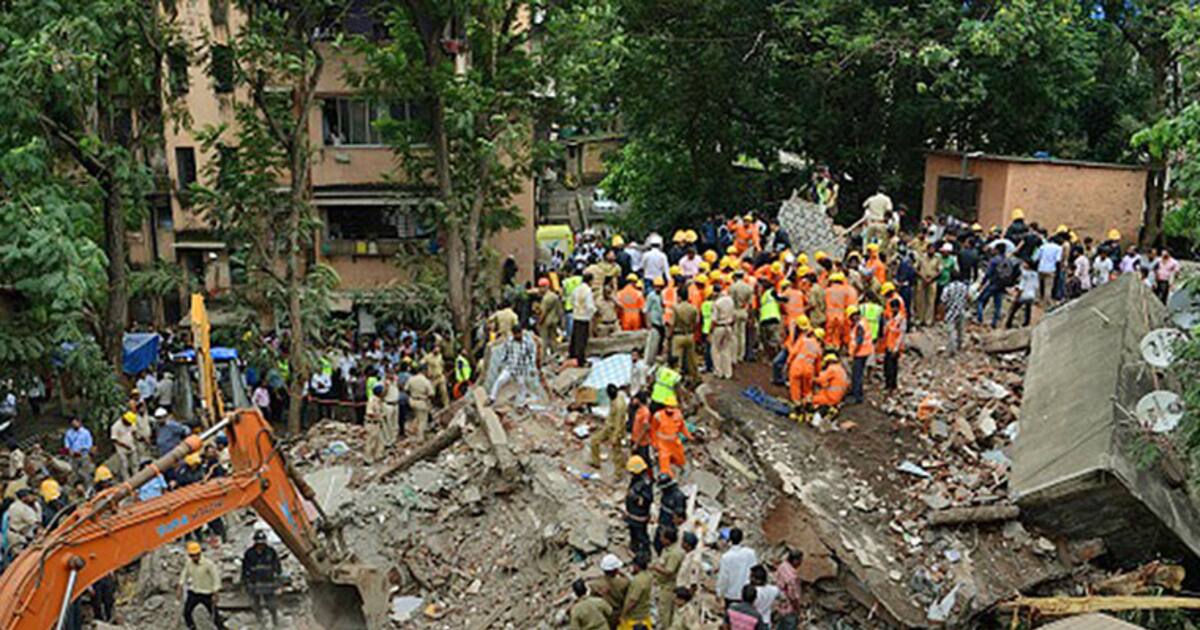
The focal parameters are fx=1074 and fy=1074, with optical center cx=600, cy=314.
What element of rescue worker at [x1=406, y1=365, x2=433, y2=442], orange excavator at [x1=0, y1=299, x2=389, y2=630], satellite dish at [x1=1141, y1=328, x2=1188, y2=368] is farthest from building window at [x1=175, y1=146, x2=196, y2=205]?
satellite dish at [x1=1141, y1=328, x2=1188, y2=368]

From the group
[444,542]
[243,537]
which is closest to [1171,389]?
[444,542]

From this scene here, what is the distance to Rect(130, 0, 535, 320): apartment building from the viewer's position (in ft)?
80.9

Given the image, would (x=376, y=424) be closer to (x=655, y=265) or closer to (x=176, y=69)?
(x=655, y=265)

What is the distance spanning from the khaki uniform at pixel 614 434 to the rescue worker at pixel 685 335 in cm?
134

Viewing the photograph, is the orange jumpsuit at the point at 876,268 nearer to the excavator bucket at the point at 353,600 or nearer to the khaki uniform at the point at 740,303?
the khaki uniform at the point at 740,303

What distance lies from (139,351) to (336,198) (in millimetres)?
5877

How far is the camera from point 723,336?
15281 mm

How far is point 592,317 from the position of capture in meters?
16.9

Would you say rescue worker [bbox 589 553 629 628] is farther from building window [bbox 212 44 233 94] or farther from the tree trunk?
building window [bbox 212 44 233 94]

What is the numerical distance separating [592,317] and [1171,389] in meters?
8.12

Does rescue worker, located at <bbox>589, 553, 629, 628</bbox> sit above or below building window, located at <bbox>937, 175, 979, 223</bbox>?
below

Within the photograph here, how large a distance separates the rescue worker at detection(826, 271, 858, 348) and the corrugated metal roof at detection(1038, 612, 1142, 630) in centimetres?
655

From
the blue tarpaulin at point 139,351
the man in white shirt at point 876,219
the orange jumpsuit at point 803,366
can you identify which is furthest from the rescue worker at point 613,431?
the blue tarpaulin at point 139,351

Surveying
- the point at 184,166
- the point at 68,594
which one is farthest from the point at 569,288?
the point at 184,166
